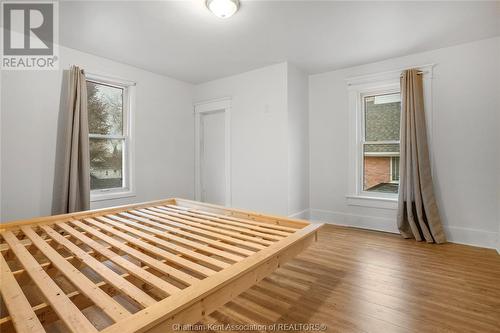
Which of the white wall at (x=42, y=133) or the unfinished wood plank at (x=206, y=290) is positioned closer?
the unfinished wood plank at (x=206, y=290)

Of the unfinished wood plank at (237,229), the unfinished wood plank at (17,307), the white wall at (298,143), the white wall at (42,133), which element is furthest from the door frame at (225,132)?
the unfinished wood plank at (17,307)

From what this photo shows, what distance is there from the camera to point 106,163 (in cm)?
362

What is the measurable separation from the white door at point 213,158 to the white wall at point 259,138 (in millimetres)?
342

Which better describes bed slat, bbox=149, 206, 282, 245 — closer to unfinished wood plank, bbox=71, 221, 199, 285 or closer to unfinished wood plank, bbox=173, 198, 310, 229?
unfinished wood plank, bbox=173, 198, 310, 229

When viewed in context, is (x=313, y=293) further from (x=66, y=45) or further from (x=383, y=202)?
(x=66, y=45)

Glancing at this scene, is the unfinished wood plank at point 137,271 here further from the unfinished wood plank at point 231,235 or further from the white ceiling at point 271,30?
the white ceiling at point 271,30

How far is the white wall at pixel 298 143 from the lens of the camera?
12.0ft

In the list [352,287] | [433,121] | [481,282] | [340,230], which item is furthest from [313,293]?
[433,121]

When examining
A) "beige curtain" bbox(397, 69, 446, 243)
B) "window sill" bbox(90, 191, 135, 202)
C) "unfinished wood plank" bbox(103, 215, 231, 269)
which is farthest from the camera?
"window sill" bbox(90, 191, 135, 202)

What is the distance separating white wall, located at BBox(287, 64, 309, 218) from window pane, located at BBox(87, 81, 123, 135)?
248cm

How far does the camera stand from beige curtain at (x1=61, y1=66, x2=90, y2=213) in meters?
2.91

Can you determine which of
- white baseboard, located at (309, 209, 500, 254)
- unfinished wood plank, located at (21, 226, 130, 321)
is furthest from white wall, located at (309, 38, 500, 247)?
unfinished wood plank, located at (21, 226, 130, 321)

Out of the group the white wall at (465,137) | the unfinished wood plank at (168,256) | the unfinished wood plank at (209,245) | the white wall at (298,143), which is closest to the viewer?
the unfinished wood plank at (168,256)

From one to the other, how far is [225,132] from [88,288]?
3.43m
